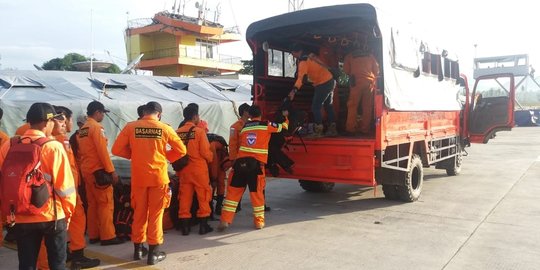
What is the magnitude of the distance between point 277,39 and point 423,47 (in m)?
2.45

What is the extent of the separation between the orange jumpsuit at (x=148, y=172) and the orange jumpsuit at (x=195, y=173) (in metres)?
0.93

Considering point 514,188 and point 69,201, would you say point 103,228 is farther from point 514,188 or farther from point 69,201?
point 514,188

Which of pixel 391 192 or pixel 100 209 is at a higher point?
pixel 100 209

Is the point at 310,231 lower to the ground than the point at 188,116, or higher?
lower

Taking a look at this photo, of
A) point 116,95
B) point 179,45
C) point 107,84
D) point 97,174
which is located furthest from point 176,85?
point 179,45

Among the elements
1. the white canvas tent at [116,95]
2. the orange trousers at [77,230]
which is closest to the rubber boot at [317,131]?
the orange trousers at [77,230]

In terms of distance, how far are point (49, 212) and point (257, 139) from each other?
2.84 metres

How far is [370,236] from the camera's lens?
5.48 metres

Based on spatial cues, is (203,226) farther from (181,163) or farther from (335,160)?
(335,160)

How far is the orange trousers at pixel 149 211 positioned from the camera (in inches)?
180

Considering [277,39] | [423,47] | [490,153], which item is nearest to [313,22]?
[277,39]

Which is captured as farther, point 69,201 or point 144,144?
point 144,144

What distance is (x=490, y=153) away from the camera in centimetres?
1531

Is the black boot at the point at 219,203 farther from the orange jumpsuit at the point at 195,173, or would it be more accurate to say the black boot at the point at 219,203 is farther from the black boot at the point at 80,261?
the black boot at the point at 80,261
